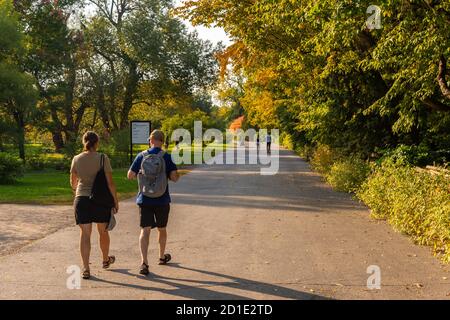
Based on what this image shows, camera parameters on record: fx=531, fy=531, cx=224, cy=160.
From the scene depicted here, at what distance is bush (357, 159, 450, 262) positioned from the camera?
7.70 metres

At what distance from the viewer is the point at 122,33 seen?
34.9 metres

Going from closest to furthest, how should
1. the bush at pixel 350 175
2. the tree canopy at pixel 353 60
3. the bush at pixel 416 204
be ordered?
1. the bush at pixel 416 204
2. the tree canopy at pixel 353 60
3. the bush at pixel 350 175

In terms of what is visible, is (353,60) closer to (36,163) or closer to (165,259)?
(165,259)

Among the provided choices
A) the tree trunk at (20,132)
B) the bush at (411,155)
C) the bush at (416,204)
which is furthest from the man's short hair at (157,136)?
the tree trunk at (20,132)

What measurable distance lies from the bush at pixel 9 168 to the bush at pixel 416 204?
13004 mm

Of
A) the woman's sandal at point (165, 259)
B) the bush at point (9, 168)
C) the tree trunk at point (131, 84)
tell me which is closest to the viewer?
the woman's sandal at point (165, 259)

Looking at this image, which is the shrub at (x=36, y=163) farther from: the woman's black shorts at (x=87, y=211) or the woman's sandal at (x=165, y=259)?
the woman's black shorts at (x=87, y=211)

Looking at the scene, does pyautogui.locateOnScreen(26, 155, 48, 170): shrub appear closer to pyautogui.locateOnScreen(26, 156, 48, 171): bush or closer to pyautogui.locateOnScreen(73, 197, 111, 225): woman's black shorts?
pyautogui.locateOnScreen(26, 156, 48, 171): bush

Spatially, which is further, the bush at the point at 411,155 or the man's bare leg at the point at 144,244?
the bush at the point at 411,155

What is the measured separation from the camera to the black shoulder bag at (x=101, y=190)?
653 centimetres

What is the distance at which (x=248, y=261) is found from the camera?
23.6 feet

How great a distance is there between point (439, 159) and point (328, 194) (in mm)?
3288
